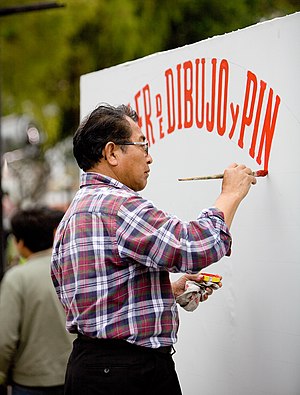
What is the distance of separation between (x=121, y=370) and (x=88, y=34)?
13.7 meters

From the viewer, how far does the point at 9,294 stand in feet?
13.1

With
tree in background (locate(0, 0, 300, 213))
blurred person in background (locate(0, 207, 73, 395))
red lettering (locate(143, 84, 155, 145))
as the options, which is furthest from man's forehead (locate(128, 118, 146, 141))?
tree in background (locate(0, 0, 300, 213))

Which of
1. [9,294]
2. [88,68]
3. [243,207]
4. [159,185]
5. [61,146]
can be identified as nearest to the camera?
[243,207]

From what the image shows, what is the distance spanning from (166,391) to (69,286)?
0.46m

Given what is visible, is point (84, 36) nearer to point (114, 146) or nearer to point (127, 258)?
point (114, 146)

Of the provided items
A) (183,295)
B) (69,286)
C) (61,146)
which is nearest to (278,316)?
(183,295)

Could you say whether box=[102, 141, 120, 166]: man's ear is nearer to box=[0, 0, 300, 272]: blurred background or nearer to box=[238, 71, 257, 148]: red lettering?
box=[238, 71, 257, 148]: red lettering

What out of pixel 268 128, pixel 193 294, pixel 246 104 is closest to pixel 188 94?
pixel 246 104

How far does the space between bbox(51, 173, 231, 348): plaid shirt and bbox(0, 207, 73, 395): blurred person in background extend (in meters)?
1.21

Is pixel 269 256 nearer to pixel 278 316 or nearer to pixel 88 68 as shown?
pixel 278 316

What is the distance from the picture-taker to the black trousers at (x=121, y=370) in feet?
8.95

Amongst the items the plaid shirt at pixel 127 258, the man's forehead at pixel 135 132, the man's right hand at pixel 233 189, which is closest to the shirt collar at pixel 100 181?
the plaid shirt at pixel 127 258

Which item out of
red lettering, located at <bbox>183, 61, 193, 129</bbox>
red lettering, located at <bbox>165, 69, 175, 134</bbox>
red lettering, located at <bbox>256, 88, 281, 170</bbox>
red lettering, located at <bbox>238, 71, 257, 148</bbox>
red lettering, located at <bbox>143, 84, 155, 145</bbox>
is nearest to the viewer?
red lettering, located at <bbox>256, 88, 281, 170</bbox>

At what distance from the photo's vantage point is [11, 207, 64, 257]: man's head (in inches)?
166
